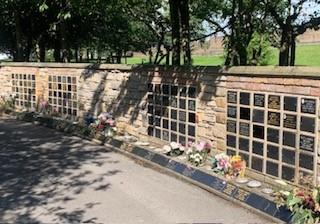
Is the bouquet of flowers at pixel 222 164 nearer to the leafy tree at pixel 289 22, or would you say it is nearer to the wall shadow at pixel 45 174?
the wall shadow at pixel 45 174

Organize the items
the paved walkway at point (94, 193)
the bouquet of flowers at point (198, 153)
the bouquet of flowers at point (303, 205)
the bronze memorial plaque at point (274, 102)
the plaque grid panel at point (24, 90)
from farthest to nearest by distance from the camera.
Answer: the plaque grid panel at point (24, 90)
the bouquet of flowers at point (198, 153)
the bronze memorial plaque at point (274, 102)
the paved walkway at point (94, 193)
the bouquet of flowers at point (303, 205)

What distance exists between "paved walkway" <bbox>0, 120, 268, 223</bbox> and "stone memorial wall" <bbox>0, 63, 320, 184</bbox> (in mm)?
916

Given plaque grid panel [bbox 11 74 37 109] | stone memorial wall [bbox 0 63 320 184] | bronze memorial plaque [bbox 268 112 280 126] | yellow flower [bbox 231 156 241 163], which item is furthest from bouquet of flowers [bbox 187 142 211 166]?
plaque grid panel [bbox 11 74 37 109]

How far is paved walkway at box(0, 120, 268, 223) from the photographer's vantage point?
22.3 ft

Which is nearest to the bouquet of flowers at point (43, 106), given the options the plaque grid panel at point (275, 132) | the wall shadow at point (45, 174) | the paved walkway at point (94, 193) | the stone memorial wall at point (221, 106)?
the stone memorial wall at point (221, 106)

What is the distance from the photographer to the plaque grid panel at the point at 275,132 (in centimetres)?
689

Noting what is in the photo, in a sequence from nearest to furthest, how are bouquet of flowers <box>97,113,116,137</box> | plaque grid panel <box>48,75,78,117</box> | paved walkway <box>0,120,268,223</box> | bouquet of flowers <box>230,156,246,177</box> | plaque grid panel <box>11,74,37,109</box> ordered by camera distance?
1. paved walkway <box>0,120,268,223</box>
2. bouquet of flowers <box>230,156,246,177</box>
3. bouquet of flowers <box>97,113,116,137</box>
4. plaque grid panel <box>48,75,78,117</box>
5. plaque grid panel <box>11,74,37,109</box>

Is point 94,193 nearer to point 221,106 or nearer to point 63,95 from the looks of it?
point 221,106

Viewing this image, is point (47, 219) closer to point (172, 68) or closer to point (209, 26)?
point (172, 68)

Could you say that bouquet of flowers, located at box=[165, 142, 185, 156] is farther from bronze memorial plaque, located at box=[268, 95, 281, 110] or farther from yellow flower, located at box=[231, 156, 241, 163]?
bronze memorial plaque, located at box=[268, 95, 281, 110]

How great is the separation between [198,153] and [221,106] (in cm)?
85

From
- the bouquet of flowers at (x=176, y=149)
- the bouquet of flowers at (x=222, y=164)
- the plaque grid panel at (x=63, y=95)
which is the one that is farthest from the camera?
the plaque grid panel at (x=63, y=95)

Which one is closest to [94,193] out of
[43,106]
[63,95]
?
[63,95]

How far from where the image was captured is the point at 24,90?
16.8 m
